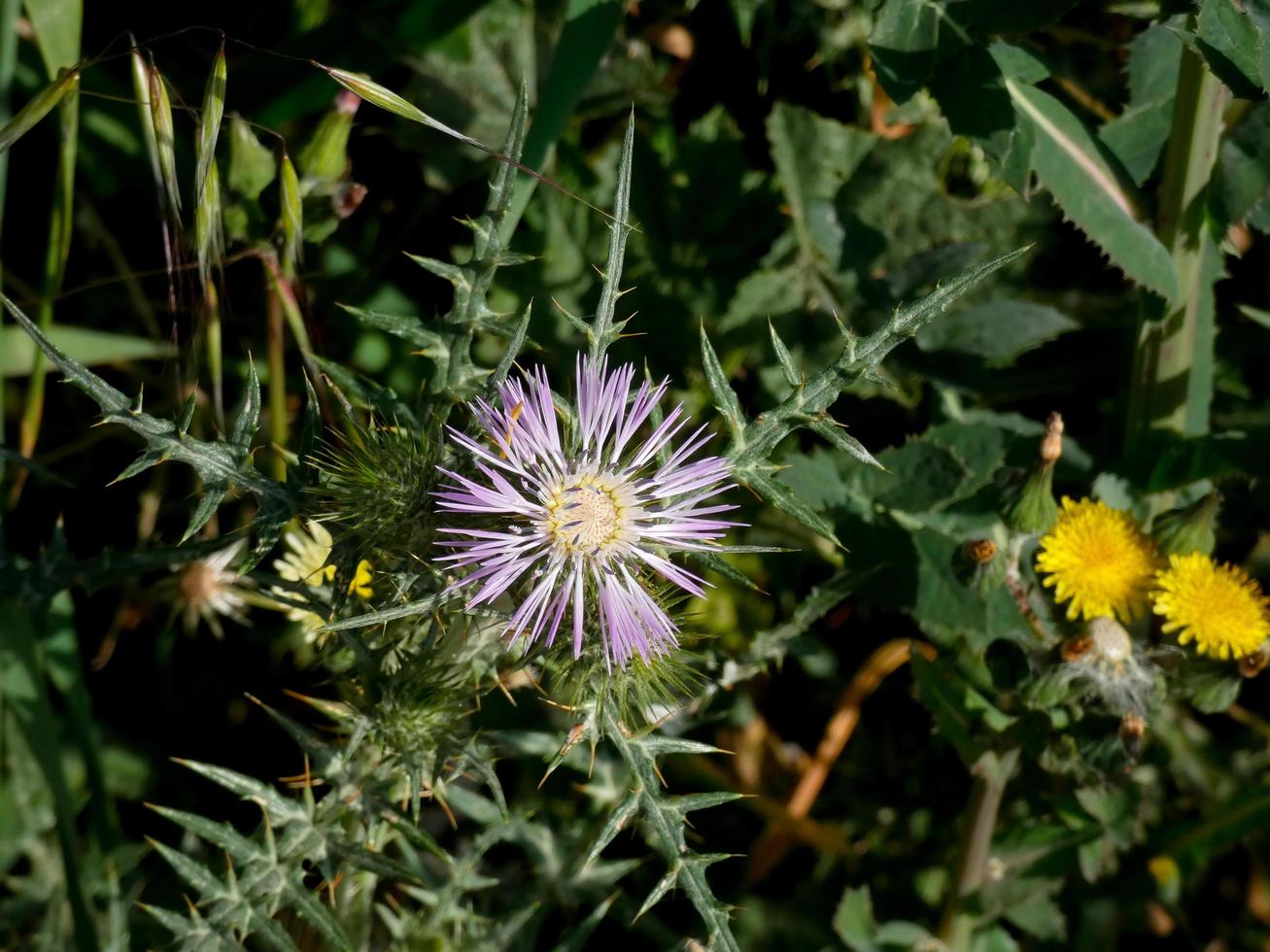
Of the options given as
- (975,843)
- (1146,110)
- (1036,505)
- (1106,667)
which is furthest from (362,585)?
(1146,110)

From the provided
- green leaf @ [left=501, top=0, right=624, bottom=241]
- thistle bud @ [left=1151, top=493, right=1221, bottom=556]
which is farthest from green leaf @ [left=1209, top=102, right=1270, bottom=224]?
green leaf @ [left=501, top=0, right=624, bottom=241]

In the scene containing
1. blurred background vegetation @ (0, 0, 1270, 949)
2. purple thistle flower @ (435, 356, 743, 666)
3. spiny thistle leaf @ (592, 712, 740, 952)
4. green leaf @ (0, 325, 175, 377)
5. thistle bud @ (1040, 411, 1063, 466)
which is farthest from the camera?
blurred background vegetation @ (0, 0, 1270, 949)

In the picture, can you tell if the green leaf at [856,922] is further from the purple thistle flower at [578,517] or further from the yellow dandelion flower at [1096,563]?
the purple thistle flower at [578,517]

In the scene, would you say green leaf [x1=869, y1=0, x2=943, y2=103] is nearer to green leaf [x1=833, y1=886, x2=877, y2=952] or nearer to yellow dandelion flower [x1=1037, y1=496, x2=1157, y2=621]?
yellow dandelion flower [x1=1037, y1=496, x2=1157, y2=621]

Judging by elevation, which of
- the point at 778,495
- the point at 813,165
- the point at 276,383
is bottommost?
the point at 778,495

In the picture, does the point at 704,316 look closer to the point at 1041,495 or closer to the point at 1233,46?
the point at 1041,495

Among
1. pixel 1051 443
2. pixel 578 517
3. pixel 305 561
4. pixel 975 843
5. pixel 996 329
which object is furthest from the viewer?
pixel 996 329
